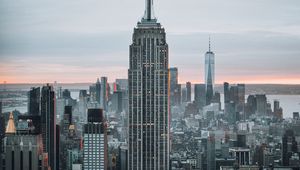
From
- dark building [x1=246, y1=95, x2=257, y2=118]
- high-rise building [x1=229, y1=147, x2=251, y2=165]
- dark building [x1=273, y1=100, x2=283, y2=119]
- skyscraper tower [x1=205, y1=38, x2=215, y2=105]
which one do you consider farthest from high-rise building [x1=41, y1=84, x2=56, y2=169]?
dark building [x1=273, y1=100, x2=283, y2=119]

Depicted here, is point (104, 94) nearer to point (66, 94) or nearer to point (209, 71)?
point (66, 94)

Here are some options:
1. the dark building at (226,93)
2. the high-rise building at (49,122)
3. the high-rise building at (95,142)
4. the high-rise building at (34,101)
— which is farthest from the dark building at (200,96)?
the high-rise building at (34,101)

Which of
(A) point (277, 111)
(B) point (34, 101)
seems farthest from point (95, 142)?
(A) point (277, 111)

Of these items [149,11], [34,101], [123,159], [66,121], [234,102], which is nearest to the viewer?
[34,101]

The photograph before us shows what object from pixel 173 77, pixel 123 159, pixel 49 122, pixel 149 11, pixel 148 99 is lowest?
pixel 123 159

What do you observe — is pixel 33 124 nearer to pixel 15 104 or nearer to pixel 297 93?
pixel 15 104
